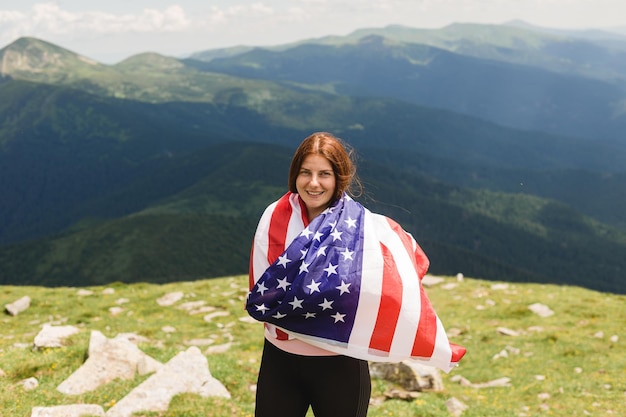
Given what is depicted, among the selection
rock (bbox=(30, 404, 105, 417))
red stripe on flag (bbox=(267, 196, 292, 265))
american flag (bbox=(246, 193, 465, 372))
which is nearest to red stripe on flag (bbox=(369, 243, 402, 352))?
american flag (bbox=(246, 193, 465, 372))

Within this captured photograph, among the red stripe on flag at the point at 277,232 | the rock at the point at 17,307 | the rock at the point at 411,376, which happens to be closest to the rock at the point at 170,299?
the rock at the point at 17,307

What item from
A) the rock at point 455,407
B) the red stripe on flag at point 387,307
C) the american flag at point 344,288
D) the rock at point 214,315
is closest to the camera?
the american flag at point 344,288

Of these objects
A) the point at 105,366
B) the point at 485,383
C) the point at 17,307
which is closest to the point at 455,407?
the point at 485,383

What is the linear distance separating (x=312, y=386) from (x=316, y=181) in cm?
225

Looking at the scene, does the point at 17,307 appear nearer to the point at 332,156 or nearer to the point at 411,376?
the point at 411,376

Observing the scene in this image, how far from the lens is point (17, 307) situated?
950 inches

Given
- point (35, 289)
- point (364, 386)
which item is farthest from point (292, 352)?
point (35, 289)

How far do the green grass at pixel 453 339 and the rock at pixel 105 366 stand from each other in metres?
0.31

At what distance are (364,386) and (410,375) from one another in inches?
333

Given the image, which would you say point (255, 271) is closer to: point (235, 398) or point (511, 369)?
point (235, 398)

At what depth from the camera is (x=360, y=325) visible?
498cm

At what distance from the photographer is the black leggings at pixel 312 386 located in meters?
5.15

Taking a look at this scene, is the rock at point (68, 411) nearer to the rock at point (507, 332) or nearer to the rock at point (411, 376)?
the rock at point (411, 376)

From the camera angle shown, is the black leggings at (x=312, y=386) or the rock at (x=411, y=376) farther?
the rock at (x=411, y=376)
